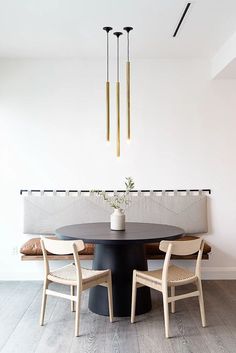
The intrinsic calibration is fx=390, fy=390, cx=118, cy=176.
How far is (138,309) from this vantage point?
3.36m

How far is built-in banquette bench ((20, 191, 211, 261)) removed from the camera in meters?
4.50

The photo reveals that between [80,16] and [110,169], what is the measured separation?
5.91 feet

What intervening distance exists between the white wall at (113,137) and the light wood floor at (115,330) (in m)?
1.08

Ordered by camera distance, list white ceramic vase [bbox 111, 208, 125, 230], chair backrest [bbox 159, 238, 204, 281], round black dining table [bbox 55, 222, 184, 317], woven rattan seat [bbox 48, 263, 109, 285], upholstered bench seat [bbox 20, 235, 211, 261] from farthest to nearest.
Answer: upholstered bench seat [bbox 20, 235, 211, 261] < white ceramic vase [bbox 111, 208, 125, 230] < round black dining table [bbox 55, 222, 184, 317] < woven rattan seat [bbox 48, 263, 109, 285] < chair backrest [bbox 159, 238, 204, 281]

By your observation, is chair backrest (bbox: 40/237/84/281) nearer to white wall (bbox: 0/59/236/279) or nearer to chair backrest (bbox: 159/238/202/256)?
chair backrest (bbox: 159/238/202/256)

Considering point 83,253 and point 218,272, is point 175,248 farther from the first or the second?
point 218,272

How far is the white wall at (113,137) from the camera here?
180 inches

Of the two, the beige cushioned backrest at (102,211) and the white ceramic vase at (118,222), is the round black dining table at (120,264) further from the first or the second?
the beige cushioned backrest at (102,211)

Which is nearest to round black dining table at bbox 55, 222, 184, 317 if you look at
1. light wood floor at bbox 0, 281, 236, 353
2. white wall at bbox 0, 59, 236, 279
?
light wood floor at bbox 0, 281, 236, 353

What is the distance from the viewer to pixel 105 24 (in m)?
3.55

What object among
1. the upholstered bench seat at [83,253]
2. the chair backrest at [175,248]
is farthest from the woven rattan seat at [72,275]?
the upholstered bench seat at [83,253]

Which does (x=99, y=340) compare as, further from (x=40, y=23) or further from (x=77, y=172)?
(x=40, y=23)

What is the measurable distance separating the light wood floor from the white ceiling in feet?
8.44

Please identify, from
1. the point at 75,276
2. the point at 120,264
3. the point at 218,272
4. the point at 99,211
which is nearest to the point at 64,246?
the point at 75,276
